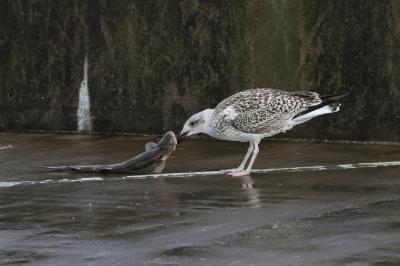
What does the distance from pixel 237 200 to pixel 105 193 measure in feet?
4.40

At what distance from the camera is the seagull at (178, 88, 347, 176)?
31.7 ft

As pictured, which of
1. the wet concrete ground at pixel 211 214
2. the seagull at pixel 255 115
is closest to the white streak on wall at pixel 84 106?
the wet concrete ground at pixel 211 214

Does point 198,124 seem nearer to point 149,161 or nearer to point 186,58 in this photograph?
point 149,161

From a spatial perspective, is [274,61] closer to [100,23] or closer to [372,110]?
[372,110]

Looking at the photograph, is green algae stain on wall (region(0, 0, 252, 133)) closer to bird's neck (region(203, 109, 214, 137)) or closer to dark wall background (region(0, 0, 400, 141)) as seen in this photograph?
dark wall background (region(0, 0, 400, 141))

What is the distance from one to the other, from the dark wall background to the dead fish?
98.5 inches

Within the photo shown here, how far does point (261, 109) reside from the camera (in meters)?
9.66

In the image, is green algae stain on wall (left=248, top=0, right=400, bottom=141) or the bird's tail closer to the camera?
the bird's tail

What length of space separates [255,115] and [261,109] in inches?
3.7

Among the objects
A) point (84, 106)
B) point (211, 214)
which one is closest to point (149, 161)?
point (211, 214)

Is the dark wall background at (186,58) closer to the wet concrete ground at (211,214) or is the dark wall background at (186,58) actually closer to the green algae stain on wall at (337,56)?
the green algae stain on wall at (337,56)

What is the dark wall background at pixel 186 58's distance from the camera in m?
11.2

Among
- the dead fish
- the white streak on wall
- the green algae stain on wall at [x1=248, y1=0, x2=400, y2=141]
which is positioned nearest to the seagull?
the dead fish

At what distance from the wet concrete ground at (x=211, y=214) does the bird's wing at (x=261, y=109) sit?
0.50 m
